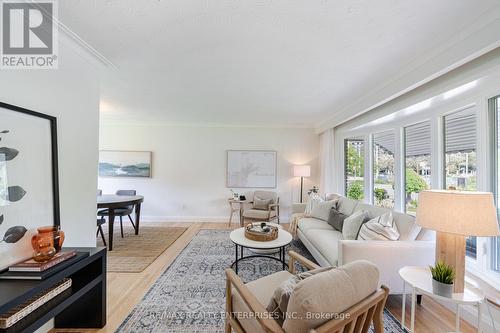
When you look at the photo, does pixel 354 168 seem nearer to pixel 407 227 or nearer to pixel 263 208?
pixel 263 208

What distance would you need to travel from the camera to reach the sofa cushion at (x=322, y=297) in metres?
0.91

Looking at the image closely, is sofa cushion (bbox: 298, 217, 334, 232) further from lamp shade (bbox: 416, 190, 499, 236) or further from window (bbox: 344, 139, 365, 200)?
lamp shade (bbox: 416, 190, 499, 236)

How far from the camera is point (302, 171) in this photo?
15.7ft

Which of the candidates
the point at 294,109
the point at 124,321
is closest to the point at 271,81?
the point at 294,109

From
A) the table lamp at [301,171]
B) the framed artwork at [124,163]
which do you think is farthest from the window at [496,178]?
the framed artwork at [124,163]

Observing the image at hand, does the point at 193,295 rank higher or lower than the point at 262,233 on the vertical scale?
lower

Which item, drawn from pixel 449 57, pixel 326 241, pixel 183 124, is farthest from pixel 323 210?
pixel 183 124

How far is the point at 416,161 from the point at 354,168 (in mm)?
1447

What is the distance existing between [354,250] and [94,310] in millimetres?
2292

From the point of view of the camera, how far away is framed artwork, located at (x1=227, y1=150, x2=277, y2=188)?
5109 mm

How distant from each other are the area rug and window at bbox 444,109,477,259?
3.80m

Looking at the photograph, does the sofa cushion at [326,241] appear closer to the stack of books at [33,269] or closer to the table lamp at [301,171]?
the table lamp at [301,171]

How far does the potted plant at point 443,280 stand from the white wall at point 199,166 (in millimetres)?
3721

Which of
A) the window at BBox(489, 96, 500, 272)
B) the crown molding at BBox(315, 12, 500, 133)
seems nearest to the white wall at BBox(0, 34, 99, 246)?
the crown molding at BBox(315, 12, 500, 133)
